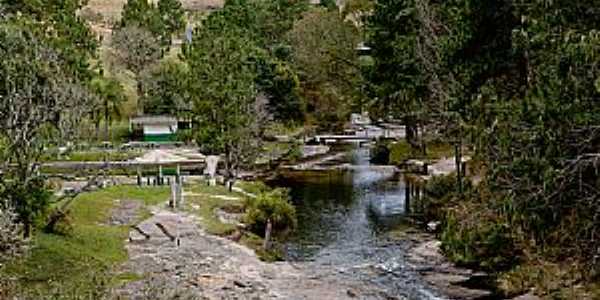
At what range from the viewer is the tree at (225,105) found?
2367 inches

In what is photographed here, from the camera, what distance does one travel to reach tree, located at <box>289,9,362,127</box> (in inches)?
4053

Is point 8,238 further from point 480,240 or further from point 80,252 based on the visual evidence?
point 480,240

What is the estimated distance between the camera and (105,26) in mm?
148750

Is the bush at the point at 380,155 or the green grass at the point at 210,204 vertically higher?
the bush at the point at 380,155

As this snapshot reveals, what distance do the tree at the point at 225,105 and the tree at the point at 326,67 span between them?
37.3m

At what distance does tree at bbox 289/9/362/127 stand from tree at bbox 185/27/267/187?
3728 centimetres

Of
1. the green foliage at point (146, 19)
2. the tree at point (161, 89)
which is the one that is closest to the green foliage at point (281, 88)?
the tree at point (161, 89)

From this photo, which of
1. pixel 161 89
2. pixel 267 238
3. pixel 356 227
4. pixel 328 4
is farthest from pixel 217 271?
pixel 328 4

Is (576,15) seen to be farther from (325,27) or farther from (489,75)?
(325,27)

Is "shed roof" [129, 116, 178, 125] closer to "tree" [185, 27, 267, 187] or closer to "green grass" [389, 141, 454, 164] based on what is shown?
"green grass" [389, 141, 454, 164]

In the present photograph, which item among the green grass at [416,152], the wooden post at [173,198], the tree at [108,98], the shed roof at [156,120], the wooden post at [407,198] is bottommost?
the wooden post at [407,198]

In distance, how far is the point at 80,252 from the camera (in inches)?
1566

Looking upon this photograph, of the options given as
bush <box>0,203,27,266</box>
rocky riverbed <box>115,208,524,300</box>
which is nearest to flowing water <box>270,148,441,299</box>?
rocky riverbed <box>115,208,524,300</box>

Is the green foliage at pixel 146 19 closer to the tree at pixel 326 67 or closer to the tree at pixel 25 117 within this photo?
the tree at pixel 326 67
